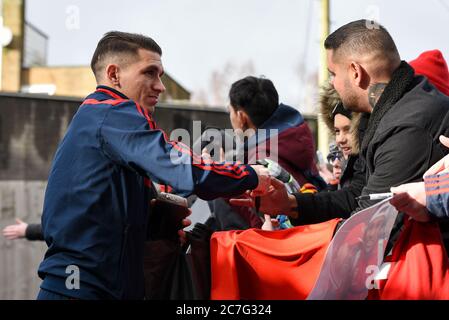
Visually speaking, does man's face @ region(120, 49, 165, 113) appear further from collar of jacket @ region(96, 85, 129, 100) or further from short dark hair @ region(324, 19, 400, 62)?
short dark hair @ region(324, 19, 400, 62)

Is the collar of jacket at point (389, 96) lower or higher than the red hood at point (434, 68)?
lower

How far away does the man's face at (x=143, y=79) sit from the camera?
302 cm

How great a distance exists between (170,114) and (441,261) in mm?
7245

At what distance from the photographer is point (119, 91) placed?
2.99 m


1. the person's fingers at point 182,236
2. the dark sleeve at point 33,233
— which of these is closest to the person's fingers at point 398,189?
the person's fingers at point 182,236

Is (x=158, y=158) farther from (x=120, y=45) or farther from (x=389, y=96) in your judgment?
(x=389, y=96)

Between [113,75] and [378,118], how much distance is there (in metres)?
1.20

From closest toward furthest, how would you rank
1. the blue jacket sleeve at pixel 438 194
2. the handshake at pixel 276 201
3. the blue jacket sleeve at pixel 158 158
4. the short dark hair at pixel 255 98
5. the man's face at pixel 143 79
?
the blue jacket sleeve at pixel 438 194 → the blue jacket sleeve at pixel 158 158 → the man's face at pixel 143 79 → the handshake at pixel 276 201 → the short dark hair at pixel 255 98

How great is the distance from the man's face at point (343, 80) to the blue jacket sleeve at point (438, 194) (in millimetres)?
892

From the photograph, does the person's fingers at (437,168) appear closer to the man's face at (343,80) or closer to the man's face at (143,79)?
the man's face at (343,80)

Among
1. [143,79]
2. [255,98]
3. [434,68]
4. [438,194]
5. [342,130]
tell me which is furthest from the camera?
[255,98]

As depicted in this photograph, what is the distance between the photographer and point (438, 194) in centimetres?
248

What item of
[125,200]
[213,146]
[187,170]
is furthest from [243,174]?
[213,146]

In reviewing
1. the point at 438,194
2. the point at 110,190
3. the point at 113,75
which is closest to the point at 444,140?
the point at 438,194
